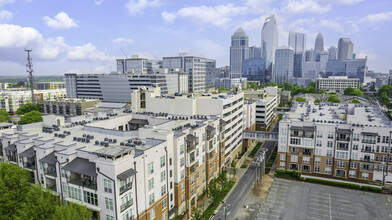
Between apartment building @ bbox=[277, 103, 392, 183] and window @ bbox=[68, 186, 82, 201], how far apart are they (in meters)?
64.2

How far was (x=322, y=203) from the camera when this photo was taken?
220 feet

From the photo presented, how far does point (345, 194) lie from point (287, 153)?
65.4ft

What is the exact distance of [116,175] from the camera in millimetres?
38688

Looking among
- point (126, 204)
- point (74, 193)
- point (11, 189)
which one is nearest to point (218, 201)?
point (126, 204)

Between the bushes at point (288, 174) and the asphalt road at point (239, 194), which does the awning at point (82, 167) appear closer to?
the asphalt road at point (239, 194)

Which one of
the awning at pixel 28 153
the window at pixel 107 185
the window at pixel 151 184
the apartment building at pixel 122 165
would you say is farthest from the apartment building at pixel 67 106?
the window at pixel 107 185

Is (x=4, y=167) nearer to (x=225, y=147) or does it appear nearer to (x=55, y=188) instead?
(x=55, y=188)

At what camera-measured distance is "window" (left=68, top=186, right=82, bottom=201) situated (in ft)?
142

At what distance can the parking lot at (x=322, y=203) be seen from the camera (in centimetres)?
6166

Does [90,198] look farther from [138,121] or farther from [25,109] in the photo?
[25,109]

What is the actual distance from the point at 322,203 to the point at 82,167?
60224 millimetres

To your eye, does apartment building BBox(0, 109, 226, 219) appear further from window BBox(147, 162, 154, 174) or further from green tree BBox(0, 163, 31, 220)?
green tree BBox(0, 163, 31, 220)

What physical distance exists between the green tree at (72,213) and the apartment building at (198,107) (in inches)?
1832

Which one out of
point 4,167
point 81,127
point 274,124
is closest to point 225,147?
point 81,127
